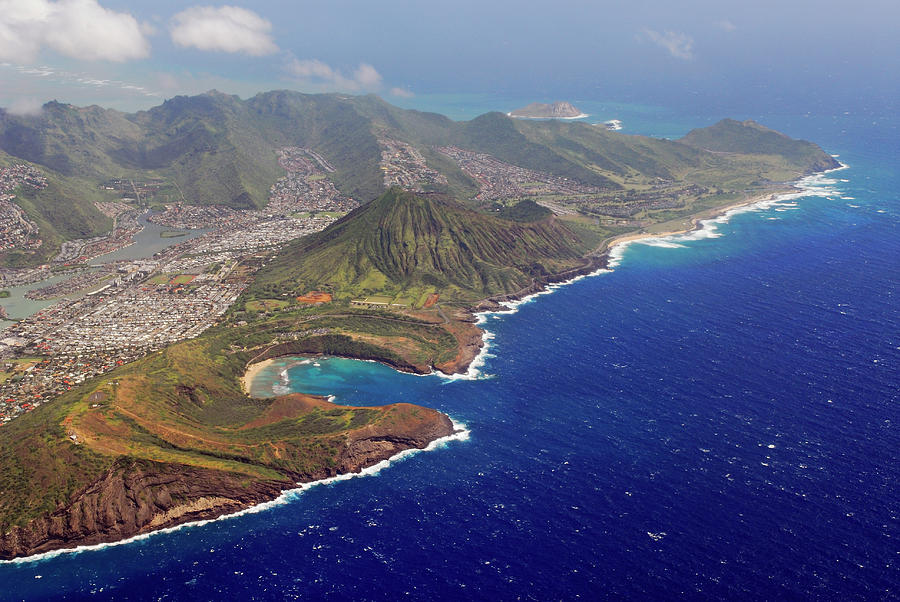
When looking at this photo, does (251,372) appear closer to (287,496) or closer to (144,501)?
(287,496)

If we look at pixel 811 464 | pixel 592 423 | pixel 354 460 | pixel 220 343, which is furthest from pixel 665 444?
pixel 220 343

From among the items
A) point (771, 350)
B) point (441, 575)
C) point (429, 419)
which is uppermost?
point (771, 350)

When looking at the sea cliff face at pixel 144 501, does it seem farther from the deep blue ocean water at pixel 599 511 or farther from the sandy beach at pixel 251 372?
the sandy beach at pixel 251 372

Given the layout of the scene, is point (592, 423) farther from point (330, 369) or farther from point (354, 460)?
point (330, 369)

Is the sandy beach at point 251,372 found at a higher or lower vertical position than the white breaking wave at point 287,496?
higher

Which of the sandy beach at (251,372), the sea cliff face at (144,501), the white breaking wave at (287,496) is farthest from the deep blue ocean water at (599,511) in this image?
the sandy beach at (251,372)

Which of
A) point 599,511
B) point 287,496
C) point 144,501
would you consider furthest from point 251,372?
point 599,511
